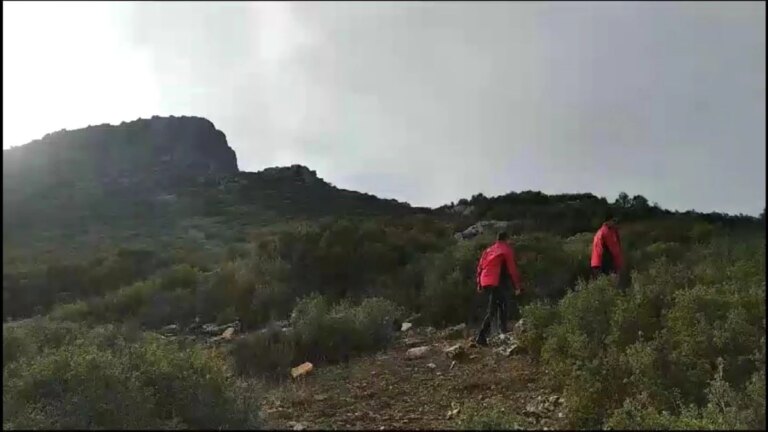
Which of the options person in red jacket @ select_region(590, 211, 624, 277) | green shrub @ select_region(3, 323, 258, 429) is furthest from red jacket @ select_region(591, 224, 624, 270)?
green shrub @ select_region(3, 323, 258, 429)

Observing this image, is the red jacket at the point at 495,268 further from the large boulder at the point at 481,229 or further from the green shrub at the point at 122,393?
the large boulder at the point at 481,229

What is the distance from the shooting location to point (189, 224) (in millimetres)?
31016

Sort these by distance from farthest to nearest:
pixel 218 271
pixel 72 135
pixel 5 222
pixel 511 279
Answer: pixel 72 135 → pixel 218 271 → pixel 511 279 → pixel 5 222

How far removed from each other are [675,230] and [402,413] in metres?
13.7

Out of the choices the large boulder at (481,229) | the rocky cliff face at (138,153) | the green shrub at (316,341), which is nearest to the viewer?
the green shrub at (316,341)

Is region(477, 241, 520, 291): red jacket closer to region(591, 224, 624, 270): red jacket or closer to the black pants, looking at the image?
the black pants

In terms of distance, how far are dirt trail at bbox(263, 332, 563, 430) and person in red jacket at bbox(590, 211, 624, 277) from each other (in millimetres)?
2303

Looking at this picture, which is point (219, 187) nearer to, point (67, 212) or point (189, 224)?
point (189, 224)

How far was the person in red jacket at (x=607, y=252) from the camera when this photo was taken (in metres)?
11.0

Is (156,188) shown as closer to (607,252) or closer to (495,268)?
(495,268)

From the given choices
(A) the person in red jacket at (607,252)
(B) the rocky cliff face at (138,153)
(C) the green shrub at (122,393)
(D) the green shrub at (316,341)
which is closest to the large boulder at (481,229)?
(A) the person in red jacket at (607,252)

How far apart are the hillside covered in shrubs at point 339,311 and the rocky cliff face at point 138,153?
2258 millimetres

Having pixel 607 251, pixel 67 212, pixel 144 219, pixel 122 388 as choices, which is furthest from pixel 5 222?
pixel 144 219

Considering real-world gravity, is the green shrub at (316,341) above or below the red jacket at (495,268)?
below
